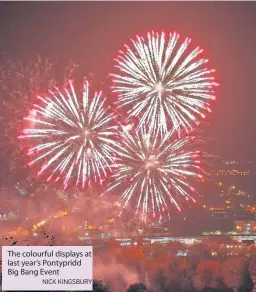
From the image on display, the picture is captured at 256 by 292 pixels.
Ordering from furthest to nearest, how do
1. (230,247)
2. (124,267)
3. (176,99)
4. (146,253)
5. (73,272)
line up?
(230,247)
(146,253)
(124,267)
(176,99)
(73,272)

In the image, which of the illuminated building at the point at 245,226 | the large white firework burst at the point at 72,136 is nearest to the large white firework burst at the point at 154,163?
the large white firework burst at the point at 72,136

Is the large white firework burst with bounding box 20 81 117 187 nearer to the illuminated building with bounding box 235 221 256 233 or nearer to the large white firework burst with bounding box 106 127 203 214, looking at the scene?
the large white firework burst with bounding box 106 127 203 214

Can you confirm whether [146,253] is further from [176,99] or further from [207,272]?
[176,99]

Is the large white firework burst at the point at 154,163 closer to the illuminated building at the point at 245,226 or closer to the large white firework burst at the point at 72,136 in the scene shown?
the large white firework burst at the point at 72,136

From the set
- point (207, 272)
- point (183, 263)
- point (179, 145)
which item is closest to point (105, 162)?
point (179, 145)

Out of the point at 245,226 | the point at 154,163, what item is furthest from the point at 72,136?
the point at 245,226

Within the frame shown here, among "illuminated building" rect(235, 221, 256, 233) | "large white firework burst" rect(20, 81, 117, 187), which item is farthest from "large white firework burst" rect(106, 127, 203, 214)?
"illuminated building" rect(235, 221, 256, 233)

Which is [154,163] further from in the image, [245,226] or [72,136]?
[245,226]
